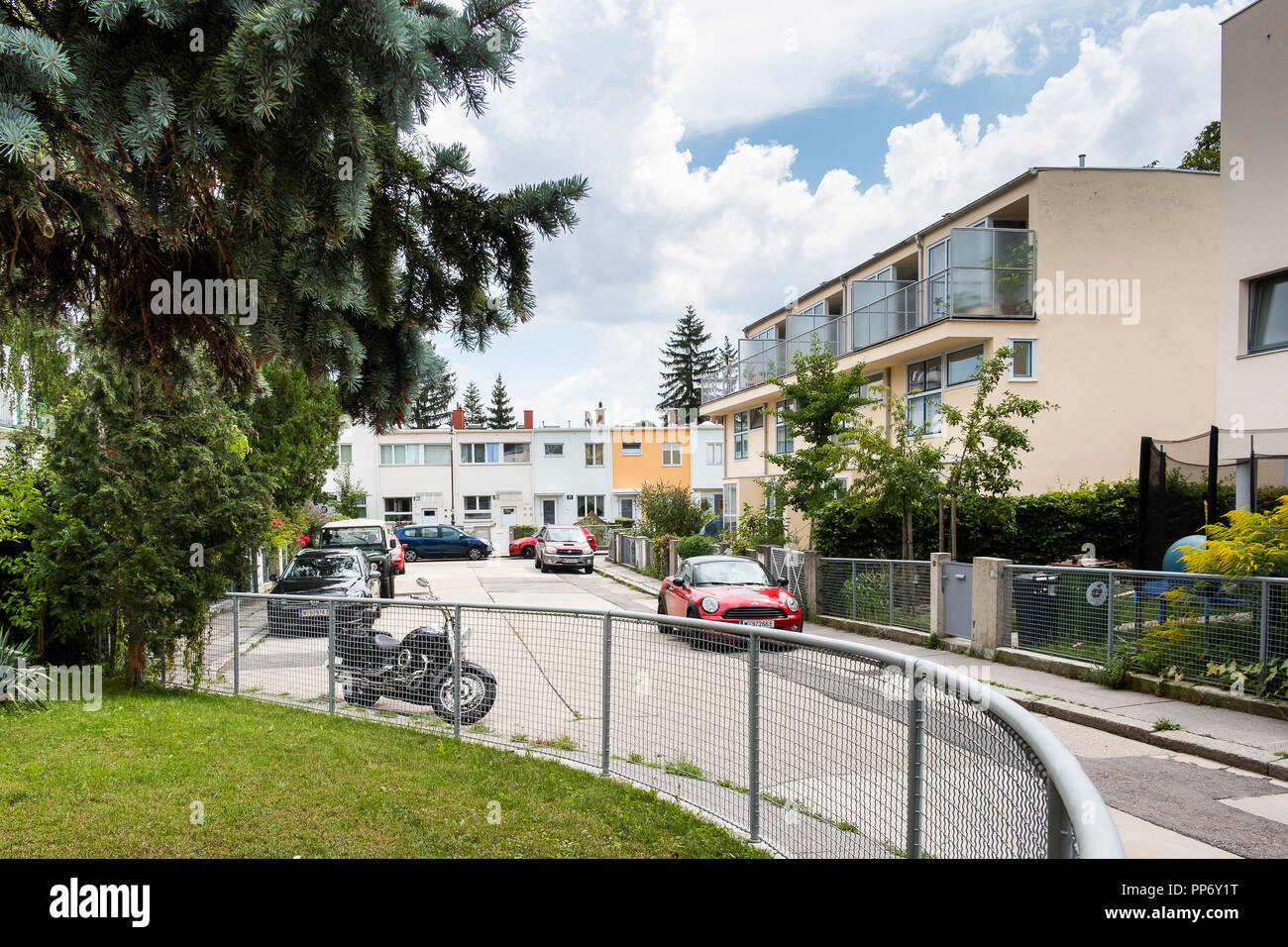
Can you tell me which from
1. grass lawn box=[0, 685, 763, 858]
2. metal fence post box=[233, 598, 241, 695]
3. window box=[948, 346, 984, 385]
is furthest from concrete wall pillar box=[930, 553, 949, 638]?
metal fence post box=[233, 598, 241, 695]

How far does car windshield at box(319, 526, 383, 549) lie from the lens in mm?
23422

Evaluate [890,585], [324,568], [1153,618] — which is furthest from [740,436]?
[1153,618]

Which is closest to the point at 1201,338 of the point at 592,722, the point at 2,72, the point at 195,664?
the point at 592,722

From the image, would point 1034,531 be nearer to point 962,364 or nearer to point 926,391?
point 962,364

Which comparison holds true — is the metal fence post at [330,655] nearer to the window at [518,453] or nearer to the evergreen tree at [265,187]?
the evergreen tree at [265,187]

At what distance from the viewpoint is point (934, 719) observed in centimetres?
315

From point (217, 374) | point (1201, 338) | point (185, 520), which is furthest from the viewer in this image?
point (1201, 338)

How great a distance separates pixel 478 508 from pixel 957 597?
1818 inches

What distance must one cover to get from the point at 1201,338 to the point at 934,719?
912 inches

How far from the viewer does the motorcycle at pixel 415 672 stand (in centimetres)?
771

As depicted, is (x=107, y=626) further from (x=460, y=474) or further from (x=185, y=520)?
(x=460, y=474)

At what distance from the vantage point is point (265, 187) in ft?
11.7
